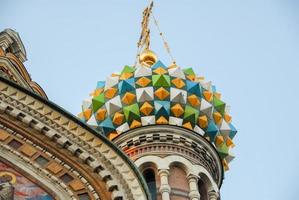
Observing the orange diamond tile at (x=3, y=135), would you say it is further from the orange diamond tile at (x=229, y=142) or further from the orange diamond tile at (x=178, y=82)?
the orange diamond tile at (x=229, y=142)

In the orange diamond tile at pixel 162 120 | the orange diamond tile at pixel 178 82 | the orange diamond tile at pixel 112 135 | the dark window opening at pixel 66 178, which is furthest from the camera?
the orange diamond tile at pixel 178 82

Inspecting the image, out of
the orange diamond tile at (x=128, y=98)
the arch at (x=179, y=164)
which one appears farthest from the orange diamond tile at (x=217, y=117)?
the arch at (x=179, y=164)

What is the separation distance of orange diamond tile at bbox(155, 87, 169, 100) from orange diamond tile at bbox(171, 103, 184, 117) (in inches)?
9.1

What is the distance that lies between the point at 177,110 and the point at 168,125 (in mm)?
572

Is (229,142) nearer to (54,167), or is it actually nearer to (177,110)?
(177,110)

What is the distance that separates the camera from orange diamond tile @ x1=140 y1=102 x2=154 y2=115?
41.8 feet

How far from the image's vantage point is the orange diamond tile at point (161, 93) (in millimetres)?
12938

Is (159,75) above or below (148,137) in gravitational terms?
above

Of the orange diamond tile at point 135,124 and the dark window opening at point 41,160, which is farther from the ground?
the orange diamond tile at point 135,124

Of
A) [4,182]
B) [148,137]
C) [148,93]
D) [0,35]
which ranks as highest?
[0,35]

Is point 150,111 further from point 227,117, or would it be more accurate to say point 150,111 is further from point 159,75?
point 227,117

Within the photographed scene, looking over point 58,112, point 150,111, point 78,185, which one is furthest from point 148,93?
point 78,185

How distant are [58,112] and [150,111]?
348 centimetres

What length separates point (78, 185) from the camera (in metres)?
8.63
